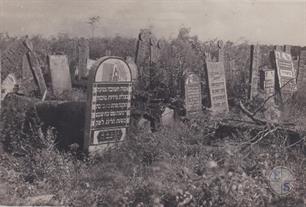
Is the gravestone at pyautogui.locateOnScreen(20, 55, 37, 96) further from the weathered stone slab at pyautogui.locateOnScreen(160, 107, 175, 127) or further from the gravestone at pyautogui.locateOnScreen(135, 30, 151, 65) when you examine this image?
the weathered stone slab at pyautogui.locateOnScreen(160, 107, 175, 127)

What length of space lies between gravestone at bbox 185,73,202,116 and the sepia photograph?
0.9 inches

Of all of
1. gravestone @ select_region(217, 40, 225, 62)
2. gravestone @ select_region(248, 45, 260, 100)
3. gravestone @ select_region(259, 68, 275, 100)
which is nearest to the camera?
gravestone @ select_region(217, 40, 225, 62)

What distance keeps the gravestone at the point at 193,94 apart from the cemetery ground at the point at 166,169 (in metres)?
1.18

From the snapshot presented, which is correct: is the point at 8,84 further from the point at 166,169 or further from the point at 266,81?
the point at 266,81

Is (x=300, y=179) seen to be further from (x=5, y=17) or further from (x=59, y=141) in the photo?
(x=5, y=17)

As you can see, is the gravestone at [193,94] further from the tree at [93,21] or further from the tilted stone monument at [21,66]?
the tilted stone monument at [21,66]

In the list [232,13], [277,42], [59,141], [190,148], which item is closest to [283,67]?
[277,42]

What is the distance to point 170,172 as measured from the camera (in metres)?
5.59

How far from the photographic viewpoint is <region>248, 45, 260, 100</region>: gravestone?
9578 millimetres

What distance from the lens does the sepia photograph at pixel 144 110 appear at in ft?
18.3

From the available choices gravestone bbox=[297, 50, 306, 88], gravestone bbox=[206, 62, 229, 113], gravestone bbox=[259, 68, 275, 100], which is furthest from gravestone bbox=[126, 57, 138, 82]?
gravestone bbox=[297, 50, 306, 88]

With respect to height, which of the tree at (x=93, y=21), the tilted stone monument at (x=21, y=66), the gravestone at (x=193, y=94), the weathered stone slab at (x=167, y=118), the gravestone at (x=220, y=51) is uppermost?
the tree at (x=93, y=21)

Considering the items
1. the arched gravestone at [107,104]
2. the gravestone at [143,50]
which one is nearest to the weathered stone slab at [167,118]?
the arched gravestone at [107,104]

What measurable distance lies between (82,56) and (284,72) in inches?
173
